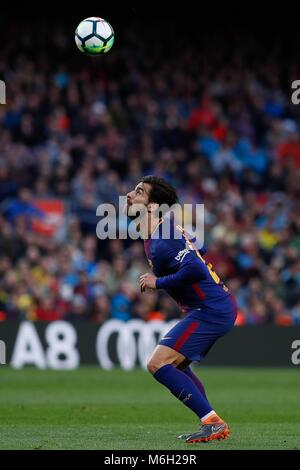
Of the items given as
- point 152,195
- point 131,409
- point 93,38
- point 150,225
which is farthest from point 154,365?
point 93,38

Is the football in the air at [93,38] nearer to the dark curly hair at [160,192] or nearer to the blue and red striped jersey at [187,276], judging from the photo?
the dark curly hair at [160,192]

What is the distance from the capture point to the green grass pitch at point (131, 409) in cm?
965

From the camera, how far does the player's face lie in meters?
10.1

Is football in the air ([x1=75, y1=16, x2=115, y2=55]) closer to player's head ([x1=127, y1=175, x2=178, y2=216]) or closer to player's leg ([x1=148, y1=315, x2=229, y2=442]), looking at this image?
player's head ([x1=127, y1=175, x2=178, y2=216])

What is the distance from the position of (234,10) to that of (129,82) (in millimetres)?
4751

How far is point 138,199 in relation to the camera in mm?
10117

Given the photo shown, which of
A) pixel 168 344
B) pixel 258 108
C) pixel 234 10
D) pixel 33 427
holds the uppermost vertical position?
pixel 234 10

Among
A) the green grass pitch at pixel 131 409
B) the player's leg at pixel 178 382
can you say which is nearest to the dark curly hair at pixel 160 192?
the player's leg at pixel 178 382

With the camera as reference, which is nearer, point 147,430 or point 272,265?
point 147,430

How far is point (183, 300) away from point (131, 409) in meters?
3.90

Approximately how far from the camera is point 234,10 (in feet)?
97.9

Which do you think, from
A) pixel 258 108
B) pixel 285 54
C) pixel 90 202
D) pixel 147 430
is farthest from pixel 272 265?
pixel 147 430

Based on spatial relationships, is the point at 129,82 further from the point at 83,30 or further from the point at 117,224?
the point at 83,30

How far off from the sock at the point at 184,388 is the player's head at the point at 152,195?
153 cm
